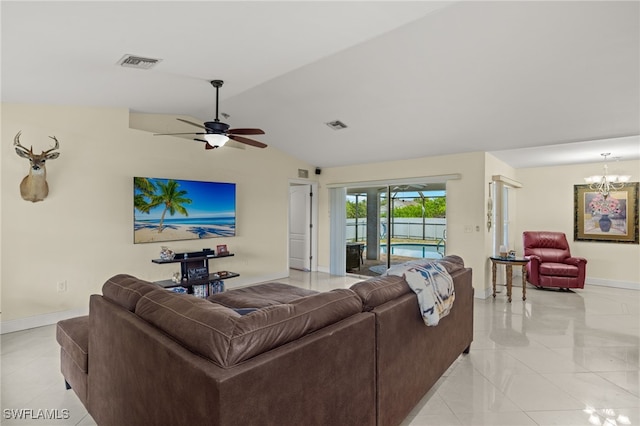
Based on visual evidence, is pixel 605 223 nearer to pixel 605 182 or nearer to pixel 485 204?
pixel 605 182

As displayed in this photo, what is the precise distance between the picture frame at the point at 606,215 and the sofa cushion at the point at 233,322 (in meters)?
6.64

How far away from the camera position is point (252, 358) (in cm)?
115

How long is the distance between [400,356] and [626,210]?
641 centimetres

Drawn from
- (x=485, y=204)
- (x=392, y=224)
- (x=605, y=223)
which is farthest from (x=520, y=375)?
(x=605, y=223)

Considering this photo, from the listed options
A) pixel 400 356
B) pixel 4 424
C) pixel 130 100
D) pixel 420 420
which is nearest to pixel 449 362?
pixel 420 420

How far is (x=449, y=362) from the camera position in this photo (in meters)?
2.58

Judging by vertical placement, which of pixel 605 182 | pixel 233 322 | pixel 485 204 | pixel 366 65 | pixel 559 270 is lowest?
pixel 559 270

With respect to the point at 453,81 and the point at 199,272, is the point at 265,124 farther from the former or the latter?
the point at 453,81

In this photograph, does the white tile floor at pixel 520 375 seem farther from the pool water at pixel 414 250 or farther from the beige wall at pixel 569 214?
the pool water at pixel 414 250

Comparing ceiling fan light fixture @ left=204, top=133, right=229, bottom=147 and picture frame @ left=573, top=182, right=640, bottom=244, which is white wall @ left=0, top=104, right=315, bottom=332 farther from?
picture frame @ left=573, top=182, right=640, bottom=244

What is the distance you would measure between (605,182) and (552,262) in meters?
1.65

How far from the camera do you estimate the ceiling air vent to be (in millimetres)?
2725

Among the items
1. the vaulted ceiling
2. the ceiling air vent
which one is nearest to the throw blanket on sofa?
the vaulted ceiling

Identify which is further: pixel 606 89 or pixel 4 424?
pixel 606 89
